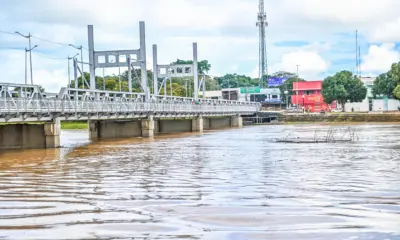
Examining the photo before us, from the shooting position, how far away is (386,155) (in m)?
27.5

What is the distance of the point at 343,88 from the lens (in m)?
121

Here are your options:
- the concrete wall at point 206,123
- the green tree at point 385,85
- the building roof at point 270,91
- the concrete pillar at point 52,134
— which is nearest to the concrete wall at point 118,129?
the concrete pillar at point 52,134

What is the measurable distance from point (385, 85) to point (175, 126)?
58276mm

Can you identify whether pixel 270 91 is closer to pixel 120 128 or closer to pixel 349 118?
pixel 349 118

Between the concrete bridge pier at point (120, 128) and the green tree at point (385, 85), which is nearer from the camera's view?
the concrete bridge pier at point (120, 128)

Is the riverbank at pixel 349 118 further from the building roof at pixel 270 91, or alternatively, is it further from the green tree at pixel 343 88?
the building roof at pixel 270 91

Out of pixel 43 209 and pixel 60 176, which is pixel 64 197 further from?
pixel 60 176

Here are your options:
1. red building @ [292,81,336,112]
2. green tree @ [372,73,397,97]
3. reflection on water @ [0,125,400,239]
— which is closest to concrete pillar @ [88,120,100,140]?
reflection on water @ [0,125,400,239]

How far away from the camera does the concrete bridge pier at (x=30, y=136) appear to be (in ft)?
136

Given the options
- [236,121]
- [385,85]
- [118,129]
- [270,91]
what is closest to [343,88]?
[385,85]

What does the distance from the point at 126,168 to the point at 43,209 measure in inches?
448

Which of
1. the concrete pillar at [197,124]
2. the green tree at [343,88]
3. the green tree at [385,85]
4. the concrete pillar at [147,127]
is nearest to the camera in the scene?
the concrete pillar at [147,127]

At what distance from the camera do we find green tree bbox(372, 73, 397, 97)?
11896cm

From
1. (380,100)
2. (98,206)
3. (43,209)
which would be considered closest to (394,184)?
(98,206)
